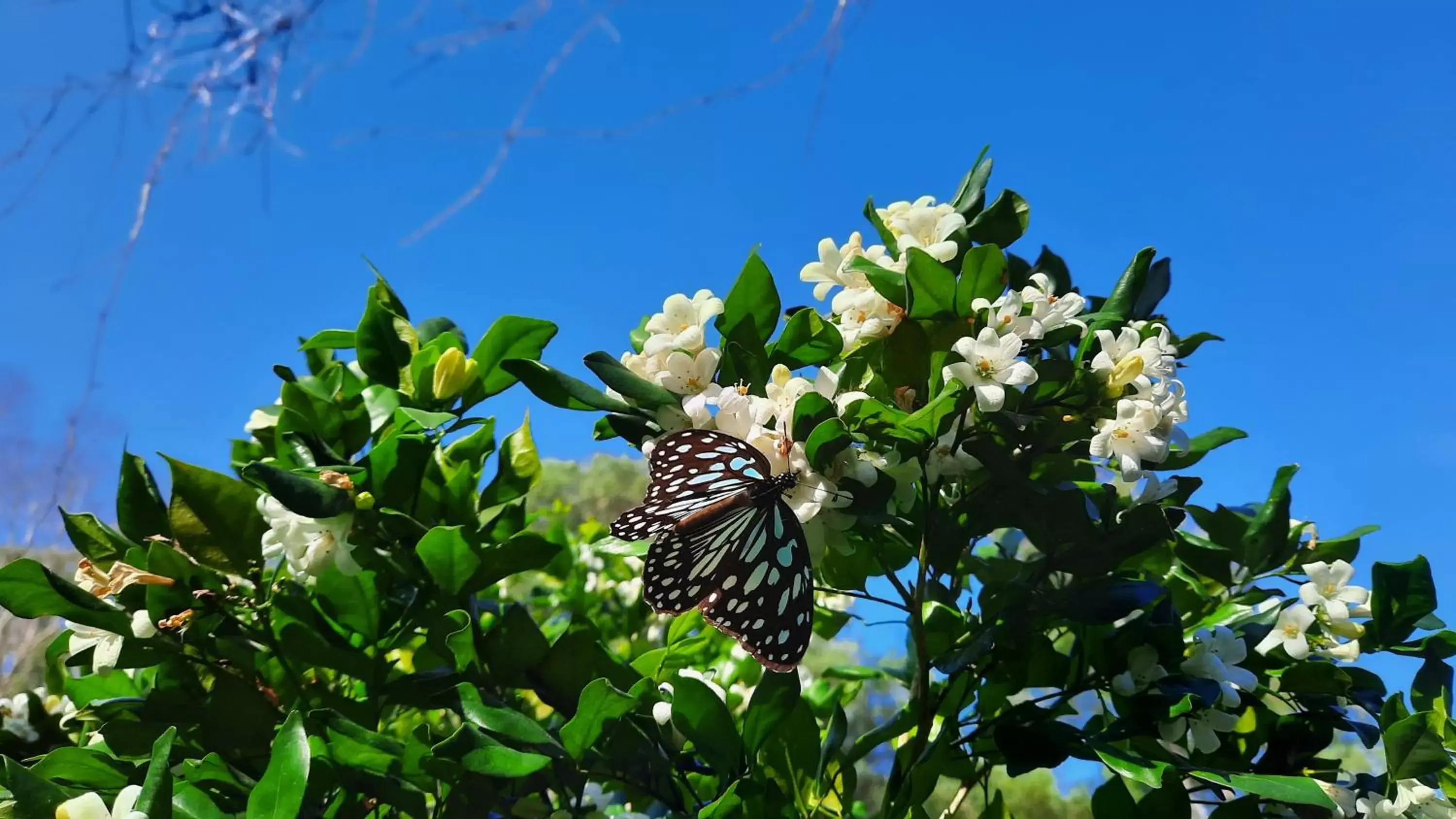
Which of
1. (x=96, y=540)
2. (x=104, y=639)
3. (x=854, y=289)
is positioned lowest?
(x=104, y=639)

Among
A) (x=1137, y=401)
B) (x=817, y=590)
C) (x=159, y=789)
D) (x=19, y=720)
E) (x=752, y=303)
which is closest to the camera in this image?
(x=159, y=789)

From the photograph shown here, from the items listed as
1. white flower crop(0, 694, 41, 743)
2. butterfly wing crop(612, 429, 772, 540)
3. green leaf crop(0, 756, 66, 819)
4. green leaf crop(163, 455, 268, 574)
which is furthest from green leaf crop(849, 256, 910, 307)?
white flower crop(0, 694, 41, 743)

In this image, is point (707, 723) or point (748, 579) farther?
point (707, 723)

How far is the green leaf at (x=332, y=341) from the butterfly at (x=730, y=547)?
58cm

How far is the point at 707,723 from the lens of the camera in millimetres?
1010

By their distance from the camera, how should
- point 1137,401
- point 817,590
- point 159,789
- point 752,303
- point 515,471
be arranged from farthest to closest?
1. point 515,471
2. point 817,590
3. point 752,303
4. point 1137,401
5. point 159,789

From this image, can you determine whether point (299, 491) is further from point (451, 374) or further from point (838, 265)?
point (838, 265)

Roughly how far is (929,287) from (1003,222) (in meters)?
0.18

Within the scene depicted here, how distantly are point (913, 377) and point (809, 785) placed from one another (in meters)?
0.48

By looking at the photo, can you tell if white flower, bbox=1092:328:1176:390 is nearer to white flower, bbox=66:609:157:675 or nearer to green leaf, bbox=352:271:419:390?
green leaf, bbox=352:271:419:390

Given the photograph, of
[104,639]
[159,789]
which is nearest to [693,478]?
[159,789]

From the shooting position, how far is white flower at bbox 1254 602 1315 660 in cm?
113

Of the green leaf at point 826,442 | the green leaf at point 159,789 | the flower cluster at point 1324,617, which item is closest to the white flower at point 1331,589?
the flower cluster at point 1324,617

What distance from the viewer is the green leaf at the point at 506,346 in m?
1.22
